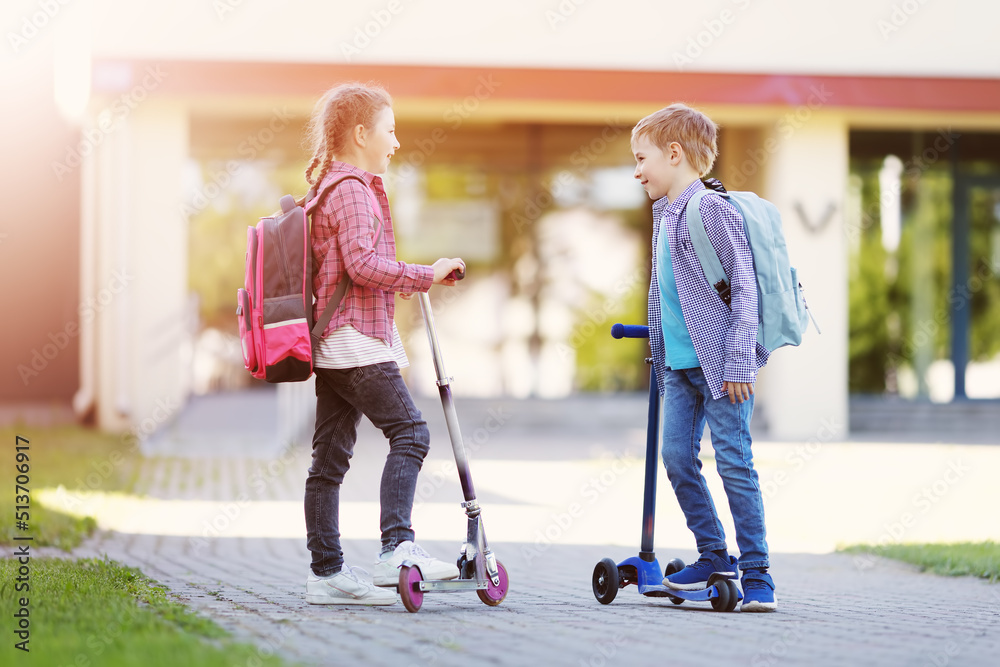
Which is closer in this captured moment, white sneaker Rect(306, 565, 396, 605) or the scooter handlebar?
white sneaker Rect(306, 565, 396, 605)

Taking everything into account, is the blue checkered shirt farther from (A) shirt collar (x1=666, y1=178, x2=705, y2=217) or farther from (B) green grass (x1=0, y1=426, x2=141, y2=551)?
(B) green grass (x1=0, y1=426, x2=141, y2=551)

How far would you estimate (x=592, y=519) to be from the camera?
707cm

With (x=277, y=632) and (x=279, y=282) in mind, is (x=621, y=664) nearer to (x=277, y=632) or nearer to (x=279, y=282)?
(x=277, y=632)

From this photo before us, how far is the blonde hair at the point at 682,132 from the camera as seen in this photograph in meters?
4.12

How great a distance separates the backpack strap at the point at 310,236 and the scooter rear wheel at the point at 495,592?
0.95 meters

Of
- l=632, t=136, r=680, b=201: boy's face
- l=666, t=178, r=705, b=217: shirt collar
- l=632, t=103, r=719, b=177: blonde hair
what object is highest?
l=632, t=103, r=719, b=177: blonde hair

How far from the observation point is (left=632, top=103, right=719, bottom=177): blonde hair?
13.5 feet

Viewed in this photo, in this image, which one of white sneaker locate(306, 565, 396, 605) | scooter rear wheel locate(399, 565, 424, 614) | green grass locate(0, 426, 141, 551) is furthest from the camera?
green grass locate(0, 426, 141, 551)

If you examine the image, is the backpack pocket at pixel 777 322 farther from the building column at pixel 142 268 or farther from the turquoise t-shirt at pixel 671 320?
the building column at pixel 142 268

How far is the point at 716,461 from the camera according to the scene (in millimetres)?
4012

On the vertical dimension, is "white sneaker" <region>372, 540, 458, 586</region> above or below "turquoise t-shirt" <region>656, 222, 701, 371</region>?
below

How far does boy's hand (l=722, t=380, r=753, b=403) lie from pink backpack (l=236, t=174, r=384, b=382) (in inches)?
50.1

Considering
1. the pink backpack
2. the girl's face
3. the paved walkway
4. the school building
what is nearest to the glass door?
the school building

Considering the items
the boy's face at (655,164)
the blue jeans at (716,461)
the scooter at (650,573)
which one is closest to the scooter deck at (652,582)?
the scooter at (650,573)
